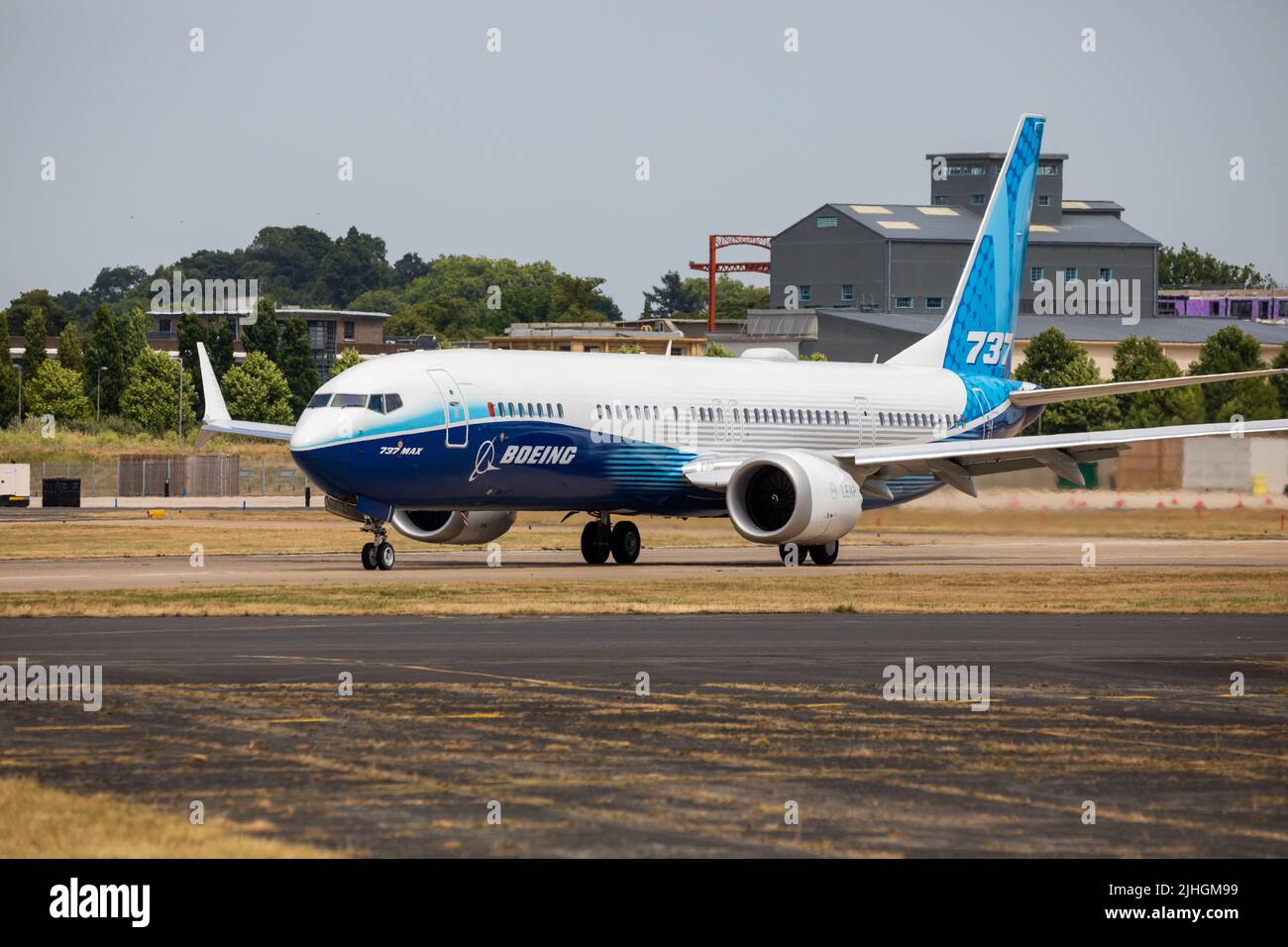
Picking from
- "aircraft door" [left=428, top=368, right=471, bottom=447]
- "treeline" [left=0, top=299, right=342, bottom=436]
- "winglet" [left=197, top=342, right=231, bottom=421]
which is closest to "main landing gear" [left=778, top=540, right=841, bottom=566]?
"aircraft door" [left=428, top=368, right=471, bottom=447]

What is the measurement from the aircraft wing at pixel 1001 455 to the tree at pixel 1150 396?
1141 inches

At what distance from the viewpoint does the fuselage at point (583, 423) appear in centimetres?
3769

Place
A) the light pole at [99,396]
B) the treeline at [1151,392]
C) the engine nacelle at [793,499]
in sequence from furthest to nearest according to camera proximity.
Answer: the light pole at [99,396] < the treeline at [1151,392] < the engine nacelle at [793,499]

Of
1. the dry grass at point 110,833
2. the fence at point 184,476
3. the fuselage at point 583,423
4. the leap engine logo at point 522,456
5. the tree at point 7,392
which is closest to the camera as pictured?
the dry grass at point 110,833

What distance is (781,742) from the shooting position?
1516 cm

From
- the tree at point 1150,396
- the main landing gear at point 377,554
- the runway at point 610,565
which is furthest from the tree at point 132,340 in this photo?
the main landing gear at point 377,554

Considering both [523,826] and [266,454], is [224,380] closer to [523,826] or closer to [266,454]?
[266,454]

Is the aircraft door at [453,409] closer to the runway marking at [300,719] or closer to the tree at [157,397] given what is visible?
the runway marking at [300,719]

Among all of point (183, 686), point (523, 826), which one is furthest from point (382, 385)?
point (523, 826)

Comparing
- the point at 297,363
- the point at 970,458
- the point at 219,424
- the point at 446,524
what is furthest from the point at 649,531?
the point at 297,363

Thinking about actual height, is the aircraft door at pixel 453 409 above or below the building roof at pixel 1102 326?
below

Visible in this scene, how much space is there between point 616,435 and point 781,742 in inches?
1061

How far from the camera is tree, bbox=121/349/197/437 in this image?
420 feet

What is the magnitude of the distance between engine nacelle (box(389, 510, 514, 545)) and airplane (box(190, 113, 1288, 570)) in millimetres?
46
